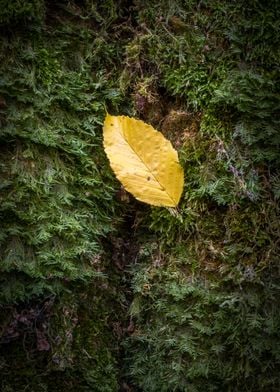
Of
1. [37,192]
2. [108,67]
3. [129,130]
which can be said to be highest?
[108,67]

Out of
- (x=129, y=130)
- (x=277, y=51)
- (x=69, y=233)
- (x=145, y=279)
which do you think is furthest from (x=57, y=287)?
(x=277, y=51)

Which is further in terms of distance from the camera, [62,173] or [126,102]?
[126,102]

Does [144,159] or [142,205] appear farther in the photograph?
[142,205]

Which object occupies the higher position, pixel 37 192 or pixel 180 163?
pixel 180 163

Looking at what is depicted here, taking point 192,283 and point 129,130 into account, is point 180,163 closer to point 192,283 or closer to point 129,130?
point 129,130

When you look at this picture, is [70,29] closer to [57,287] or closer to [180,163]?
[180,163]

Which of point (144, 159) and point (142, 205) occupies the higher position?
point (144, 159)

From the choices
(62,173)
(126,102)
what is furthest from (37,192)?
(126,102)
